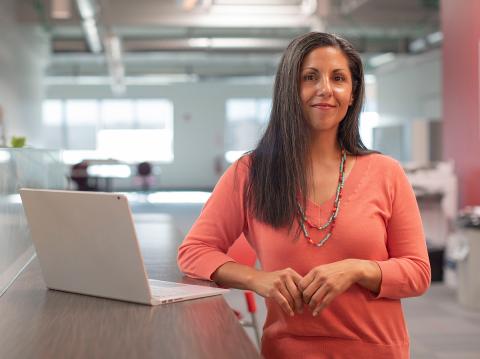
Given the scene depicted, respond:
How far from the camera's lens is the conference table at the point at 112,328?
1.29 meters

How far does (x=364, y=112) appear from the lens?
6.33 feet

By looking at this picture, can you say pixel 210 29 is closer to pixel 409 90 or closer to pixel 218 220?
pixel 409 90

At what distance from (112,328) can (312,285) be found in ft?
1.39

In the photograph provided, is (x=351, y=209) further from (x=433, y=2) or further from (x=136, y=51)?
(x=136, y=51)

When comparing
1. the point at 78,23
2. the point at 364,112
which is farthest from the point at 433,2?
the point at 364,112

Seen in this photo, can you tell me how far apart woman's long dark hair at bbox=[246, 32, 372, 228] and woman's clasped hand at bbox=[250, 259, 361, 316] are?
19 centimetres

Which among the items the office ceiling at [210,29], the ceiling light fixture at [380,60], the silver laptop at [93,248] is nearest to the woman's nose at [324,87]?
the silver laptop at [93,248]

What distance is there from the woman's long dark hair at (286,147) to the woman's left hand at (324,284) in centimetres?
20

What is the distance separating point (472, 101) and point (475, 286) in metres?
2.18

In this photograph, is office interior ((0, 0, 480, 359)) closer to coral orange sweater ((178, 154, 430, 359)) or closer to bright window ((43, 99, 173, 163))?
bright window ((43, 99, 173, 163))

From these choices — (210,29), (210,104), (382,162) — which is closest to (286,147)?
(382,162)

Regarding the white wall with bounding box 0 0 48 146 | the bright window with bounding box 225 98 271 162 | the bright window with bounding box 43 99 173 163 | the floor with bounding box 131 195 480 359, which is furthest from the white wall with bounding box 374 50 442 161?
the floor with bounding box 131 195 480 359

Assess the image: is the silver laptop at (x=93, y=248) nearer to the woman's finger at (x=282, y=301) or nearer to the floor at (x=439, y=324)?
the woman's finger at (x=282, y=301)

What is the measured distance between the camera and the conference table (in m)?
1.29
